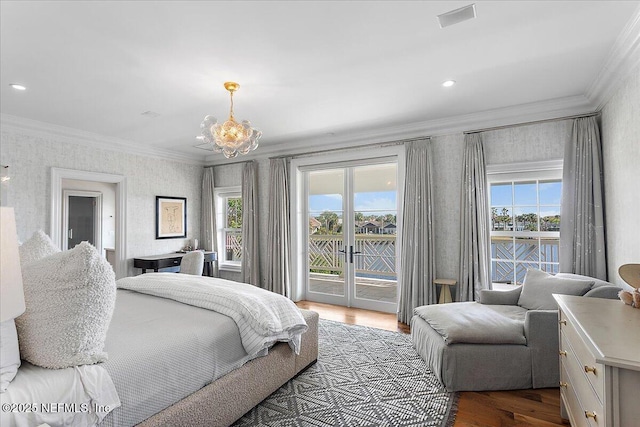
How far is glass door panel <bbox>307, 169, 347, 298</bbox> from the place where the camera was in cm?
496

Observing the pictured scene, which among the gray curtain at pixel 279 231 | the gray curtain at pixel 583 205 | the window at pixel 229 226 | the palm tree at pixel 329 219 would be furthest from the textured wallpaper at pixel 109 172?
the gray curtain at pixel 583 205

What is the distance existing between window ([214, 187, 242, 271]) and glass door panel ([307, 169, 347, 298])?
1.56m

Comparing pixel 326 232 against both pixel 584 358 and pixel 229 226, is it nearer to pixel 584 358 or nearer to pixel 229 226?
pixel 229 226

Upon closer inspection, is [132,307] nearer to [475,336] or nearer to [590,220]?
[475,336]

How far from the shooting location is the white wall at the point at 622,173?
2.34 meters

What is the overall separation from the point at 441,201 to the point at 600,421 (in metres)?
2.98

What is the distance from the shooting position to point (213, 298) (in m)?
2.26

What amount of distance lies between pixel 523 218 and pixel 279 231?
3358mm

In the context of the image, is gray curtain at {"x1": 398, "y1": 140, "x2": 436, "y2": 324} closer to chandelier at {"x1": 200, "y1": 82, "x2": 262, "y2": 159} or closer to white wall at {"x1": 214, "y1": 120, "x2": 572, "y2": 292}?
white wall at {"x1": 214, "y1": 120, "x2": 572, "y2": 292}

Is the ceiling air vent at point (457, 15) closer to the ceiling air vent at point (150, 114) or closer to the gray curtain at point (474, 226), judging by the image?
the gray curtain at point (474, 226)

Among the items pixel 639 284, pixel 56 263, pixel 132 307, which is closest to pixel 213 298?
pixel 132 307

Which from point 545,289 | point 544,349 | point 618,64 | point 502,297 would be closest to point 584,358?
point 544,349

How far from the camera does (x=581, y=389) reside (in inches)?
60.2

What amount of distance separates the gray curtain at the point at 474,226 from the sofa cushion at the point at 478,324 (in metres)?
0.78
